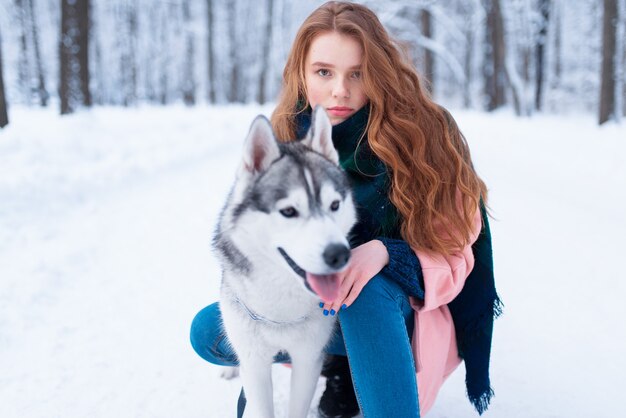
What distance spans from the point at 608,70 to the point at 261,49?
17894 mm

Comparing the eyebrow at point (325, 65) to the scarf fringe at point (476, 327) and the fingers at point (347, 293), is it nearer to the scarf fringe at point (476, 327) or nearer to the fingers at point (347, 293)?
the fingers at point (347, 293)

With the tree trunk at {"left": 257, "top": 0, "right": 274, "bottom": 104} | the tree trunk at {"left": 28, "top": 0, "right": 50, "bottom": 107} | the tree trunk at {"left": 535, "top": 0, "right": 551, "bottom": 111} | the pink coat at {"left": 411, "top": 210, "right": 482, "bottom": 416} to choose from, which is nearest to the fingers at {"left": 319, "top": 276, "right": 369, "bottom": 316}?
the pink coat at {"left": 411, "top": 210, "right": 482, "bottom": 416}

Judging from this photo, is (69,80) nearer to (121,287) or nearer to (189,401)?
(121,287)

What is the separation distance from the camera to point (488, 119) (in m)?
12.3

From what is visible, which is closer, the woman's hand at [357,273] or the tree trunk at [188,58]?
the woman's hand at [357,273]

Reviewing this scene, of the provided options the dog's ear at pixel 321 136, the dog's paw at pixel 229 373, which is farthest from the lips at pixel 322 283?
the dog's paw at pixel 229 373

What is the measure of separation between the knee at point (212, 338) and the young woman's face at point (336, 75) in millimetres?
954

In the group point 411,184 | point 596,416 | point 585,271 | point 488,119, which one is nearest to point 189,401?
point 411,184

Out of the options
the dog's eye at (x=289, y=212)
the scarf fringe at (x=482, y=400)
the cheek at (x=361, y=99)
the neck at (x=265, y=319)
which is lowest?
the scarf fringe at (x=482, y=400)

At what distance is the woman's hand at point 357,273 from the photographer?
156 centimetres

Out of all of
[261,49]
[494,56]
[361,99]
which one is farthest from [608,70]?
[261,49]

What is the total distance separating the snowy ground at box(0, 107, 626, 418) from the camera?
2.09 meters

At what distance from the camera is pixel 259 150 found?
1.62 metres

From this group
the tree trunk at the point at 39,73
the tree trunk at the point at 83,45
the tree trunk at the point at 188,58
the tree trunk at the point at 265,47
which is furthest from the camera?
the tree trunk at the point at 188,58
